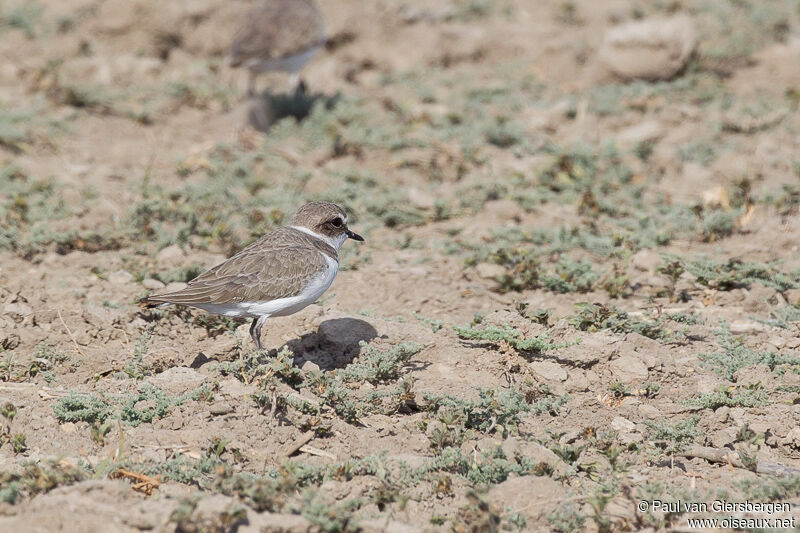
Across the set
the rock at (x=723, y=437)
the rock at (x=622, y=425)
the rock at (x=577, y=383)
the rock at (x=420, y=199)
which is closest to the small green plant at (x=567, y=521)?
the rock at (x=622, y=425)

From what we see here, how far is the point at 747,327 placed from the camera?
7.49 metres

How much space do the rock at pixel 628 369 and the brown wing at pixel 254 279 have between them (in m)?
2.36

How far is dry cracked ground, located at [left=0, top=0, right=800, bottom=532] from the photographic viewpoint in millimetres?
5617

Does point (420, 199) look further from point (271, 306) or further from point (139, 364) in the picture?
point (139, 364)

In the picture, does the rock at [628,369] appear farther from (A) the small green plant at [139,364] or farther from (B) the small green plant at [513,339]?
(A) the small green plant at [139,364]

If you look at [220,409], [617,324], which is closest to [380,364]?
[220,409]

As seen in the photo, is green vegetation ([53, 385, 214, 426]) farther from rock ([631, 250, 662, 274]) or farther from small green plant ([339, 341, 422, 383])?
rock ([631, 250, 662, 274])

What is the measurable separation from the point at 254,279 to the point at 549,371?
2.30m

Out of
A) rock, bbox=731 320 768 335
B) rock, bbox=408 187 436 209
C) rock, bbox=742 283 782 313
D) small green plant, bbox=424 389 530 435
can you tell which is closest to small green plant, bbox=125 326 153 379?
small green plant, bbox=424 389 530 435

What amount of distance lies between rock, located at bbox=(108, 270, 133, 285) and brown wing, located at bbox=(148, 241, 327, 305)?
1.40 metres

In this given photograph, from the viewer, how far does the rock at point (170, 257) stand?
28.2 feet

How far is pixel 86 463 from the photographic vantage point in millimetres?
5664

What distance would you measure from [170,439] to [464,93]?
780cm

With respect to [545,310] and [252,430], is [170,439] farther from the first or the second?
[545,310]
